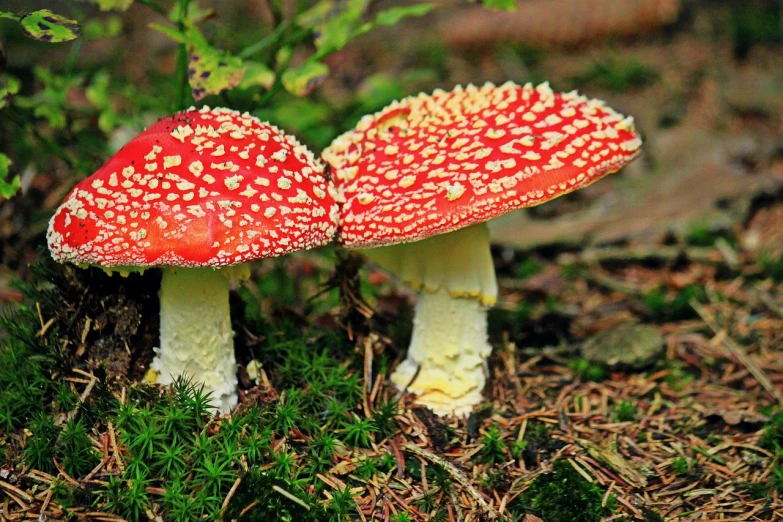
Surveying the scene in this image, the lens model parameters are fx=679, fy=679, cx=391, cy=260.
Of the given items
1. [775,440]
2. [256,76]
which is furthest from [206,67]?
[775,440]

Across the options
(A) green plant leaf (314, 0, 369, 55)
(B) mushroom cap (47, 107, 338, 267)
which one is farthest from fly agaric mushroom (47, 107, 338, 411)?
(A) green plant leaf (314, 0, 369, 55)

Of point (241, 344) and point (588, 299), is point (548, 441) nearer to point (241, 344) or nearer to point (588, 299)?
point (241, 344)

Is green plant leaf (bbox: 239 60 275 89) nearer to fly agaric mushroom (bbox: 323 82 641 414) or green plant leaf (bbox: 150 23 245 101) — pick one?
green plant leaf (bbox: 150 23 245 101)

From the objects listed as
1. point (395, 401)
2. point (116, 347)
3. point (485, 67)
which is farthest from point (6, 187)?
point (485, 67)

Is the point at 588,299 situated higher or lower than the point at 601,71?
lower

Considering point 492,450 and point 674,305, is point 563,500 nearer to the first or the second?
point 492,450

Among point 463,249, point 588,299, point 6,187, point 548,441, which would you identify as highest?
point 6,187
